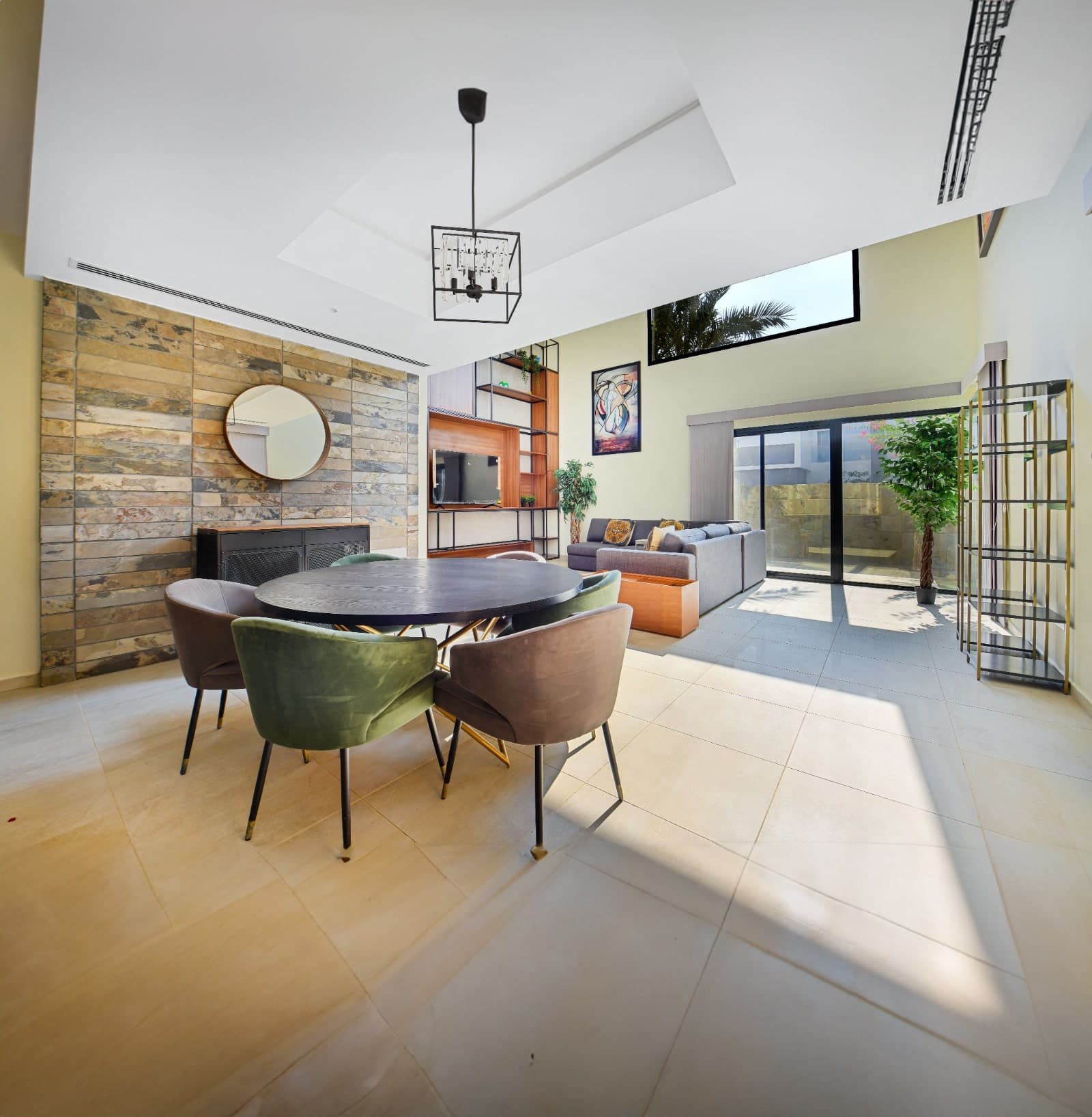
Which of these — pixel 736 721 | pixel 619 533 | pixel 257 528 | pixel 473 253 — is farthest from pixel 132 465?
pixel 619 533

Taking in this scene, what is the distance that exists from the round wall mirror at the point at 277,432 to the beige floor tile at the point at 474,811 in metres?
3.07

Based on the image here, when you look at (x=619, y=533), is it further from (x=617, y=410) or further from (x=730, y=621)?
(x=730, y=621)

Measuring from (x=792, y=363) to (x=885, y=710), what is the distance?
5.55 metres

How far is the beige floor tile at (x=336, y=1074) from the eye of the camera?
0.86 m

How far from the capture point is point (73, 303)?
3.01 metres

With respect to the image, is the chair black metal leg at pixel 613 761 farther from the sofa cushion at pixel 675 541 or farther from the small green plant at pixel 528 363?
the small green plant at pixel 528 363

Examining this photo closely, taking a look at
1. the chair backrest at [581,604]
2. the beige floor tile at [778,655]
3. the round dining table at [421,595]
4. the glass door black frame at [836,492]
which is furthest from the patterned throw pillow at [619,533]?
the chair backrest at [581,604]

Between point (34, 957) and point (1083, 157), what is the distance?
4.79m

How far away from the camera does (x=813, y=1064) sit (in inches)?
35.7

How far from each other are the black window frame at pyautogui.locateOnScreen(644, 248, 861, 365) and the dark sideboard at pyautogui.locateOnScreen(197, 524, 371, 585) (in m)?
4.38

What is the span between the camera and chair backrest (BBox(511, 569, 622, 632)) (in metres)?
2.01

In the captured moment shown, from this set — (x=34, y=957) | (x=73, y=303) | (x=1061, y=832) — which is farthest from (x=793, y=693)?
(x=73, y=303)

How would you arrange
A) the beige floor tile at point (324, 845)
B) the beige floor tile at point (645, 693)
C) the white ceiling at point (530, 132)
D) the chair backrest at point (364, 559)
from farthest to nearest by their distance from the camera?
the chair backrest at point (364, 559) → the beige floor tile at point (645, 693) → the white ceiling at point (530, 132) → the beige floor tile at point (324, 845)

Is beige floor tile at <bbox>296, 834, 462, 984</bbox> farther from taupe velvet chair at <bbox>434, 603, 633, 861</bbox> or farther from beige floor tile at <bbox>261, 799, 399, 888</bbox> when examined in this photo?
taupe velvet chair at <bbox>434, 603, 633, 861</bbox>
